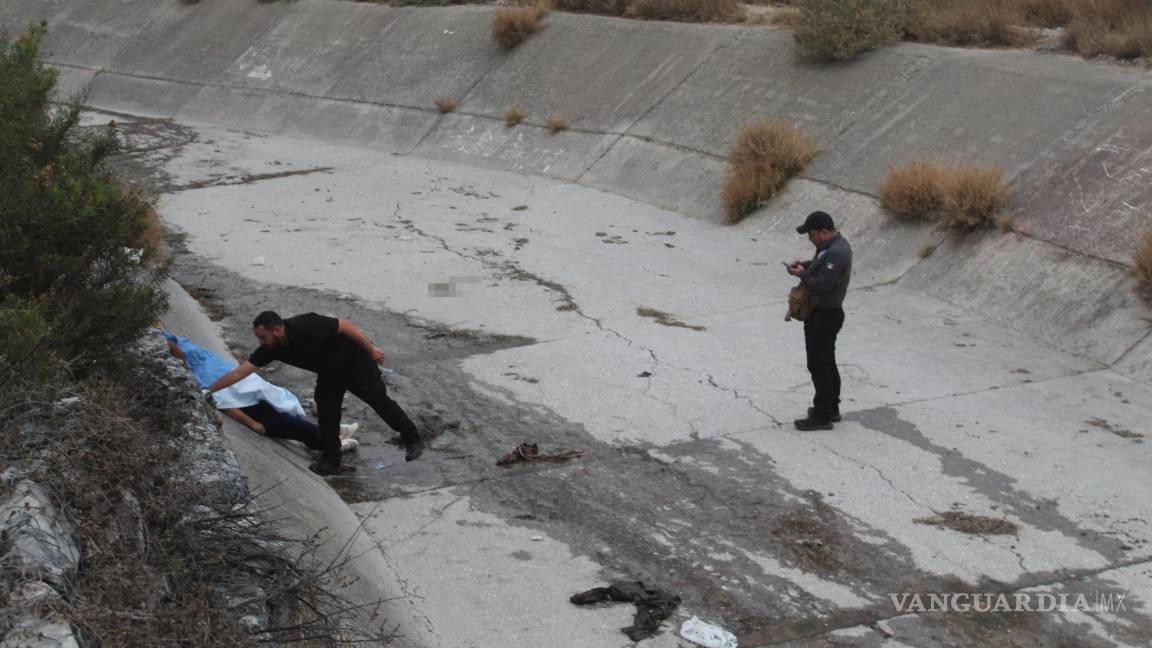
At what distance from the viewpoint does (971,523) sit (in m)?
6.88

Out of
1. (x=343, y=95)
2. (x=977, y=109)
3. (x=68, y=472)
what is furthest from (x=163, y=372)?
(x=343, y=95)

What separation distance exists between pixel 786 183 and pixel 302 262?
16.1 feet

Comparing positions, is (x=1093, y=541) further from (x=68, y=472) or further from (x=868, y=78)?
(x=868, y=78)

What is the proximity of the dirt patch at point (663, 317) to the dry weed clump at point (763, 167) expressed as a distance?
9.39 ft

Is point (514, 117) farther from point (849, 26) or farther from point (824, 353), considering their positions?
point (824, 353)

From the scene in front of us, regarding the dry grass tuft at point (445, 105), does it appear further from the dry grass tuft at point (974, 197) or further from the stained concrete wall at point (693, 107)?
the dry grass tuft at point (974, 197)

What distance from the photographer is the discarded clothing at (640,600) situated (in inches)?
228

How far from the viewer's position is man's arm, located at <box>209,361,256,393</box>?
7.27 m

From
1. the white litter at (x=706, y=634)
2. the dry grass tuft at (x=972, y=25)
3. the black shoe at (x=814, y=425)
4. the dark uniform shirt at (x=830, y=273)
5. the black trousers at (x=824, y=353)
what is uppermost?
the dry grass tuft at (x=972, y=25)

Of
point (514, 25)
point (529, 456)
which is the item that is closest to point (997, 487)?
point (529, 456)

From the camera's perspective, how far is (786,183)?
43.2 ft

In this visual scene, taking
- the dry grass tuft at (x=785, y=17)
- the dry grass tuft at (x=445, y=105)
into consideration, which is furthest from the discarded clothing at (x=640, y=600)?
the dry grass tuft at (x=445, y=105)

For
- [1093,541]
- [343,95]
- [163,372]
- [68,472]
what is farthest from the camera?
[343,95]

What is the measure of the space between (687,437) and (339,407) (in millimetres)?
2144
